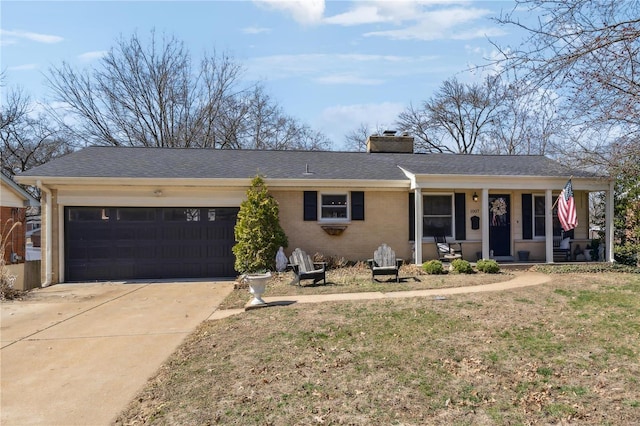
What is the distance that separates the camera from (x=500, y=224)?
48.1 ft

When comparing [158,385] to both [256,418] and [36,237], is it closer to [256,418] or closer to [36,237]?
[256,418]

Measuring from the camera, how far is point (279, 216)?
13.3m

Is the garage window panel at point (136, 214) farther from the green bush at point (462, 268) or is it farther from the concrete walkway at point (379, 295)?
the green bush at point (462, 268)

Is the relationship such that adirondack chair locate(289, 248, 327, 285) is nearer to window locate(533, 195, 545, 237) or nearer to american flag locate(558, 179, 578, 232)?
american flag locate(558, 179, 578, 232)

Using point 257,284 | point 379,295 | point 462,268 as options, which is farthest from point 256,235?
point 462,268

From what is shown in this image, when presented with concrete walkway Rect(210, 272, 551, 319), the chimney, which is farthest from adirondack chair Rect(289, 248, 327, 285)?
the chimney

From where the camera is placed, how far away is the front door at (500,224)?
14.6m

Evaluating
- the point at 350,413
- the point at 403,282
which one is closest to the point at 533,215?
the point at 403,282

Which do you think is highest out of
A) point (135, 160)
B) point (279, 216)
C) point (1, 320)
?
point (135, 160)

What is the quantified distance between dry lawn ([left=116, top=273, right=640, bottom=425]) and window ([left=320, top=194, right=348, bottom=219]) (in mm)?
6025

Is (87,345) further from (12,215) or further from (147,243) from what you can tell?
(12,215)

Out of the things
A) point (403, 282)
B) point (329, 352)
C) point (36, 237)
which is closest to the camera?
point (329, 352)

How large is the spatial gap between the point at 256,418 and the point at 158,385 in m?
1.48

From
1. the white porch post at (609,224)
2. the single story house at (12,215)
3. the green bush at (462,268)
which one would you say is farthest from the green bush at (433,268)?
the single story house at (12,215)
